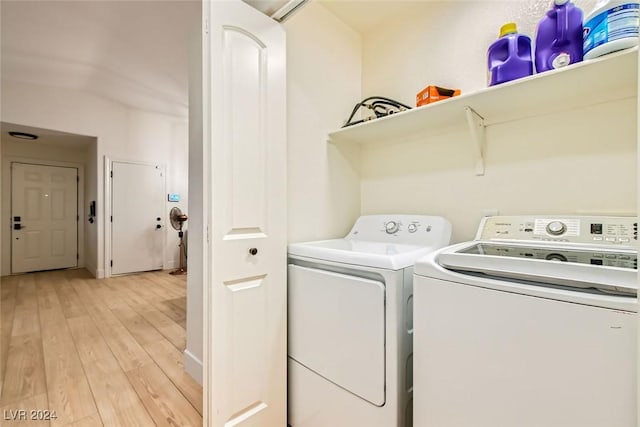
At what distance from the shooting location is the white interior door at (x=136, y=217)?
439 centimetres

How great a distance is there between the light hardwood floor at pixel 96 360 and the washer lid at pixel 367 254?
104 centimetres

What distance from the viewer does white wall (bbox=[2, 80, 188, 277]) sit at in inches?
144

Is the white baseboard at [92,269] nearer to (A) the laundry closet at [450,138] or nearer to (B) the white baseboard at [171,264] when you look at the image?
(B) the white baseboard at [171,264]

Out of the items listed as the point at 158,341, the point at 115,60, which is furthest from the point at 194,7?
the point at 158,341

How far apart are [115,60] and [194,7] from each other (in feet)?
4.96

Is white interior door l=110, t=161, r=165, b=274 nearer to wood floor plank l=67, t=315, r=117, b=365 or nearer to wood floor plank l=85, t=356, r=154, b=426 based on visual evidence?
wood floor plank l=67, t=315, r=117, b=365

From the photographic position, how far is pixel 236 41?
1.19 meters

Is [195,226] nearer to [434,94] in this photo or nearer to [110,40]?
[434,94]

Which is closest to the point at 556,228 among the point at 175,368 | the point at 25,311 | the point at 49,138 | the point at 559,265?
the point at 559,265

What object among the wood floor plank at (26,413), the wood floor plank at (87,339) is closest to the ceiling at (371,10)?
the wood floor plank at (26,413)

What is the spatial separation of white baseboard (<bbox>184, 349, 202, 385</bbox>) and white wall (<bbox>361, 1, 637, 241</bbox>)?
4.88ft

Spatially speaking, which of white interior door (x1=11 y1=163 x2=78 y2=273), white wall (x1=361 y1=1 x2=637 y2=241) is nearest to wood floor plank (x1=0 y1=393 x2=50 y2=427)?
white wall (x1=361 y1=1 x2=637 y2=241)

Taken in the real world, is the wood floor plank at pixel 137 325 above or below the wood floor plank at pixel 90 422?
above

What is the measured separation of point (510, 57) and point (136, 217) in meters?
5.19
